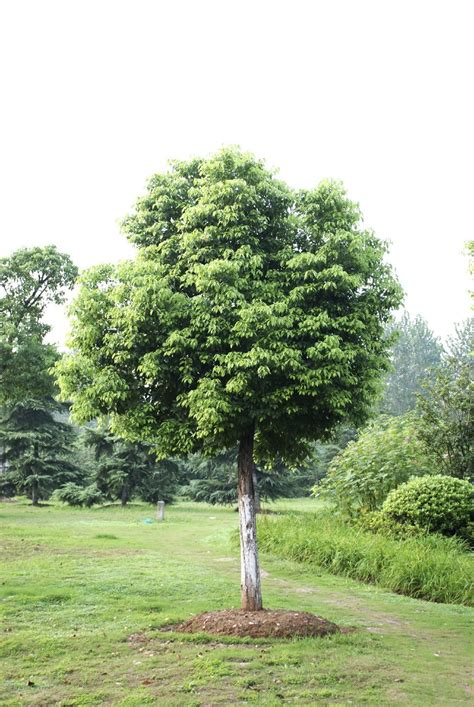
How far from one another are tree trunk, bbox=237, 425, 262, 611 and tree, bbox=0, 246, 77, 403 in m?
15.4

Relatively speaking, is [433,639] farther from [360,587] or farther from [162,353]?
[162,353]

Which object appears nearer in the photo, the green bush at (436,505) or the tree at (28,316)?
the green bush at (436,505)

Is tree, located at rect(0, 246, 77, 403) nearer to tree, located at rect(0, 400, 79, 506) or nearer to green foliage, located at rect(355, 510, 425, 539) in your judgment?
tree, located at rect(0, 400, 79, 506)

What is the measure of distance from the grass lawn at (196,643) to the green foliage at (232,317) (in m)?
2.24

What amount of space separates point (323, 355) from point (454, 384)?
376 inches

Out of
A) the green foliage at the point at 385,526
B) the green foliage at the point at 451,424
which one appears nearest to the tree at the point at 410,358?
the green foliage at the point at 451,424

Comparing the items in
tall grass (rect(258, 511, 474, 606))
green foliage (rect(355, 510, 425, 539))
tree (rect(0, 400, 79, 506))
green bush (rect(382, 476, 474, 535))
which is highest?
tree (rect(0, 400, 79, 506))

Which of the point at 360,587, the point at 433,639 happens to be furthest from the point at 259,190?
the point at 360,587

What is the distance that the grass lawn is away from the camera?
18.0 feet

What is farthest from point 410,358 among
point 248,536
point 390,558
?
point 248,536

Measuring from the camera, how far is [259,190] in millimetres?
7973

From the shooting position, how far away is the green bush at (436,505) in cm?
1229

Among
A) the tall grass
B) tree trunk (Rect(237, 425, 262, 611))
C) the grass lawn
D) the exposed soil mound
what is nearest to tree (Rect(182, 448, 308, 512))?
the tall grass

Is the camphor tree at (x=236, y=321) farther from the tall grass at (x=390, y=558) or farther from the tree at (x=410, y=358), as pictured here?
the tree at (x=410, y=358)
